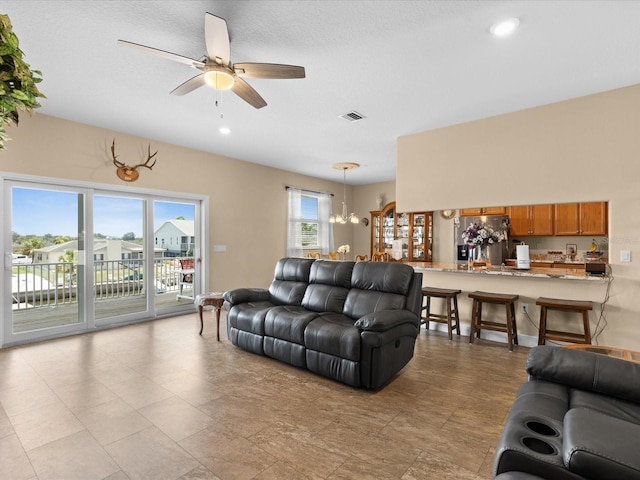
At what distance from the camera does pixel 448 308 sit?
427 centimetres

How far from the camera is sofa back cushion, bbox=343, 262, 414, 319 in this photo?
3.34 meters

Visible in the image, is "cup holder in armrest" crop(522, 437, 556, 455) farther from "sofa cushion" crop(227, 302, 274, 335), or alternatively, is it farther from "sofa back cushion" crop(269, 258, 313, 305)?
"sofa back cushion" crop(269, 258, 313, 305)

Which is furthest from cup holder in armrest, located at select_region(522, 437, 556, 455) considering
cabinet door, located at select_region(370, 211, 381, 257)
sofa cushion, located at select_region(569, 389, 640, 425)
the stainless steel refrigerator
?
cabinet door, located at select_region(370, 211, 381, 257)

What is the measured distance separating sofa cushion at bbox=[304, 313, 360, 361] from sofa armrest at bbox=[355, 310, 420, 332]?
10cm

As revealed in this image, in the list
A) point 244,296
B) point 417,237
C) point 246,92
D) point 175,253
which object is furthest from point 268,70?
point 417,237

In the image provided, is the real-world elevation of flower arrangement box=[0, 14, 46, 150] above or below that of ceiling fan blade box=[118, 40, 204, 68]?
below

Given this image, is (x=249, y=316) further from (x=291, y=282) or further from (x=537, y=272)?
(x=537, y=272)

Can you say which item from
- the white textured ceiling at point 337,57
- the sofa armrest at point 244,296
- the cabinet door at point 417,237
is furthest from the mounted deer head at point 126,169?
the cabinet door at point 417,237

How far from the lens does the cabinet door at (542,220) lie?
618 cm

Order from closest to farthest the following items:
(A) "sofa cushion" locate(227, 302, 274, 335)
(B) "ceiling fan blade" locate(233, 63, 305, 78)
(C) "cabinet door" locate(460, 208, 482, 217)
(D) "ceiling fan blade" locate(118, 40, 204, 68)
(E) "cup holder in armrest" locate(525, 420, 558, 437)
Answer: (E) "cup holder in armrest" locate(525, 420, 558, 437) < (D) "ceiling fan blade" locate(118, 40, 204, 68) < (B) "ceiling fan blade" locate(233, 63, 305, 78) < (A) "sofa cushion" locate(227, 302, 274, 335) < (C) "cabinet door" locate(460, 208, 482, 217)

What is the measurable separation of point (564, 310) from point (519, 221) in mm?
3302

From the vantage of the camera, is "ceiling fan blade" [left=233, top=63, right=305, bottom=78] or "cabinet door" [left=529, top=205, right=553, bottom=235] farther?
"cabinet door" [left=529, top=205, right=553, bottom=235]

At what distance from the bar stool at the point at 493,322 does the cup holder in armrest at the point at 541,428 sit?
2697mm

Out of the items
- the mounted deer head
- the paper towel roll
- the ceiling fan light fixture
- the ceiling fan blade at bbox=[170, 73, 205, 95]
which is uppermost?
the ceiling fan blade at bbox=[170, 73, 205, 95]
